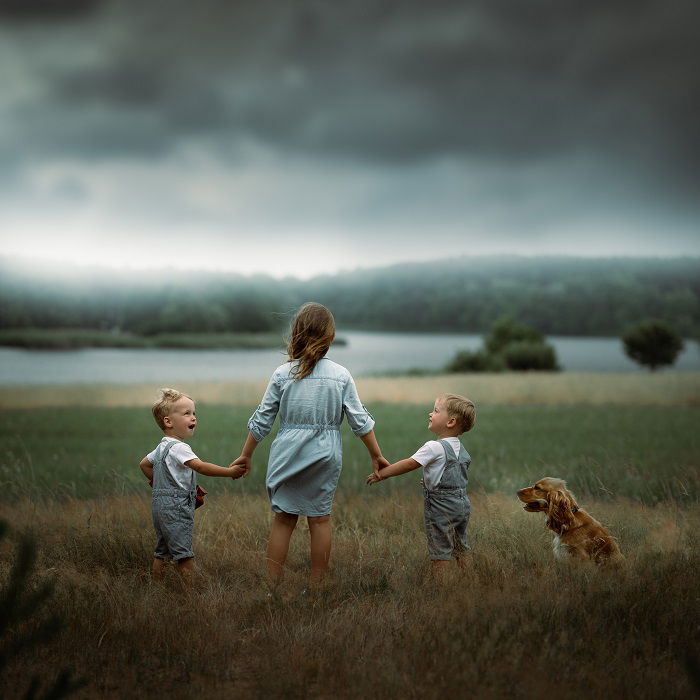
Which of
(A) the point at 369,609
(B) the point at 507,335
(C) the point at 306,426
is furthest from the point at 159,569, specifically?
(B) the point at 507,335

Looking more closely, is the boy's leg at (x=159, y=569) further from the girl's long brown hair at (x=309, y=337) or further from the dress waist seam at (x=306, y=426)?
the girl's long brown hair at (x=309, y=337)

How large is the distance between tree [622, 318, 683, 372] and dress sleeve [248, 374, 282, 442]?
75.4m

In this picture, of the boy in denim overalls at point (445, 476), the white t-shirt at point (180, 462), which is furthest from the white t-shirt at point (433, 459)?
the white t-shirt at point (180, 462)

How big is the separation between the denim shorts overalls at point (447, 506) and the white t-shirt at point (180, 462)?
1771mm

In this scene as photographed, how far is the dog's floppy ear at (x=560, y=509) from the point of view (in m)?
4.71

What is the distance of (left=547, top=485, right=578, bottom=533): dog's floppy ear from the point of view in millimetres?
4715

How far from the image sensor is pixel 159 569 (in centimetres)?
486

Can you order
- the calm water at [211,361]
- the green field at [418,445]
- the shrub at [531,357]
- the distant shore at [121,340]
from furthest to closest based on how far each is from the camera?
1. the shrub at [531,357]
2. the distant shore at [121,340]
3. the calm water at [211,361]
4. the green field at [418,445]

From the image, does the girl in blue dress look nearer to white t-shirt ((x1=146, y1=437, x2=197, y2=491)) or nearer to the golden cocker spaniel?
white t-shirt ((x1=146, y1=437, x2=197, y2=491))

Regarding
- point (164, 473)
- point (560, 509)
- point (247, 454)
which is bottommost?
point (560, 509)

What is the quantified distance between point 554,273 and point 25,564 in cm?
11062

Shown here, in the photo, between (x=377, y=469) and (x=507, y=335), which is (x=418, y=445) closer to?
(x=377, y=469)

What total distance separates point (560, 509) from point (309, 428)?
193 cm

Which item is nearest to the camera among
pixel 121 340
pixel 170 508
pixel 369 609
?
pixel 369 609
